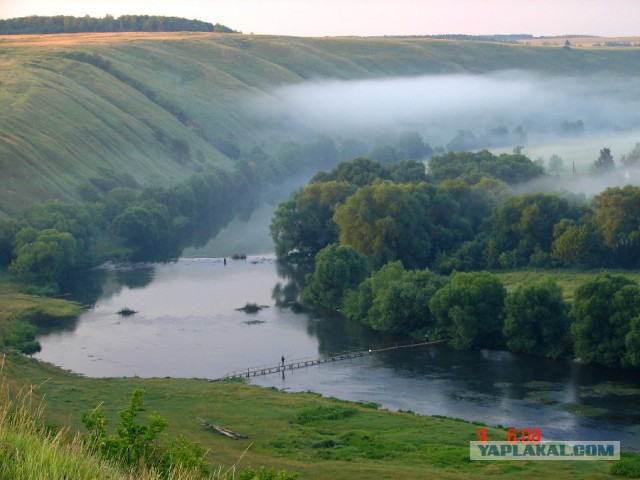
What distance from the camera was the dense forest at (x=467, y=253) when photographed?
5019 centimetres

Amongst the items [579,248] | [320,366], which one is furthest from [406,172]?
[320,366]

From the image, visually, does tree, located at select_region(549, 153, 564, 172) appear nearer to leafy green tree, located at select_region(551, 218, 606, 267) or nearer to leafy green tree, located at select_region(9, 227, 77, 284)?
leafy green tree, located at select_region(551, 218, 606, 267)

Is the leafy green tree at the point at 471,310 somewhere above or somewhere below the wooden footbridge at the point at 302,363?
above

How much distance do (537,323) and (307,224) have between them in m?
31.7

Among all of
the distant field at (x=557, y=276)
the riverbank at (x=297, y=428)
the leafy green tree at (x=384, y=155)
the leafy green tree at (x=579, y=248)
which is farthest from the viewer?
the leafy green tree at (x=384, y=155)

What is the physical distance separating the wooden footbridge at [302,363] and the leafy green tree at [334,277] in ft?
30.8

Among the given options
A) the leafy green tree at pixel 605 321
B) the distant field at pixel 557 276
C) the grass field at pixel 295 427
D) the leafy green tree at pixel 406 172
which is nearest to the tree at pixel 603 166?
the leafy green tree at pixel 406 172

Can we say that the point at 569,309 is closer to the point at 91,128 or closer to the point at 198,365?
the point at 198,365

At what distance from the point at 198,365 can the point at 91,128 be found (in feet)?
224

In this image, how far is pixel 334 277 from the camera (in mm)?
62969

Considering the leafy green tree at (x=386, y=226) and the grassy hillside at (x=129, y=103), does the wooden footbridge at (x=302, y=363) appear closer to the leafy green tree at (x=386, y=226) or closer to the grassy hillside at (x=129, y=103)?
the leafy green tree at (x=386, y=226)

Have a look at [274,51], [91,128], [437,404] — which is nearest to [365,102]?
[274,51]

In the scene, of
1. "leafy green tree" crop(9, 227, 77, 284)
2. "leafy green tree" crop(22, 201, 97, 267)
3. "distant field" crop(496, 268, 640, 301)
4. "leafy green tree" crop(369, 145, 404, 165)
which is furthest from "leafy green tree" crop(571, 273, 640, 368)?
"leafy green tree" crop(369, 145, 404, 165)
